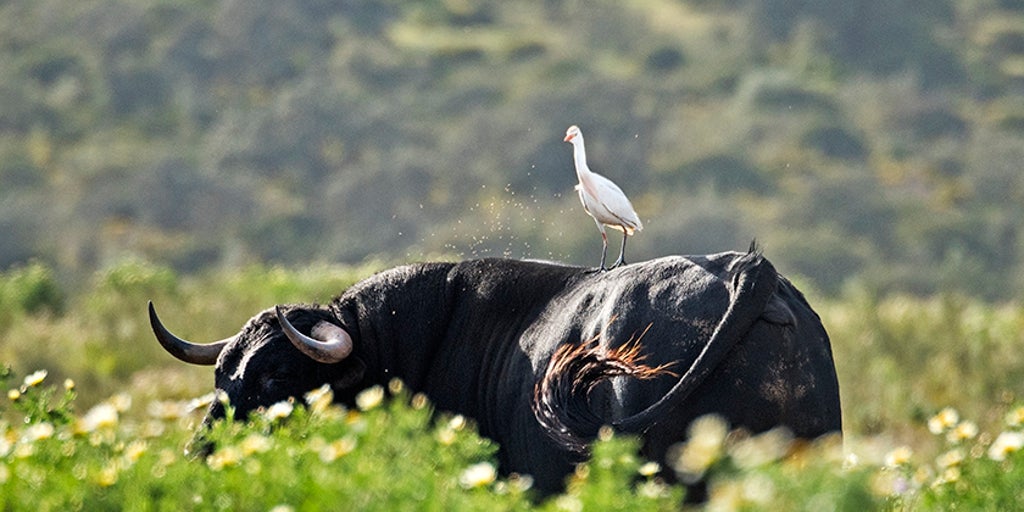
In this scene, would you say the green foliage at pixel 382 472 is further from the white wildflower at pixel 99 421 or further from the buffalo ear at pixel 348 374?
the buffalo ear at pixel 348 374

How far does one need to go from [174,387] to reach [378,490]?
11419 millimetres

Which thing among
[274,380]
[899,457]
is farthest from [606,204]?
[899,457]

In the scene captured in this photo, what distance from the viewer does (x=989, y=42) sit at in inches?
2766

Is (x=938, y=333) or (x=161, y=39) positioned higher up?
(x=938, y=333)

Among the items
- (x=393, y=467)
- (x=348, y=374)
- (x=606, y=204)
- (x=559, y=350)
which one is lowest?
(x=348, y=374)

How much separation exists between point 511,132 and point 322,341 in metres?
51.4

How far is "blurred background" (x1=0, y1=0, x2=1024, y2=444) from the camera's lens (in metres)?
49.8

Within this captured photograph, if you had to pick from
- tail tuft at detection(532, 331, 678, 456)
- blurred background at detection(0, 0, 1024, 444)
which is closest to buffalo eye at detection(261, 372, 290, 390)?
tail tuft at detection(532, 331, 678, 456)

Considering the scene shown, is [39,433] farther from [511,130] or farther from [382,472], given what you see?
[511,130]

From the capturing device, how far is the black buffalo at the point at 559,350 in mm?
5887

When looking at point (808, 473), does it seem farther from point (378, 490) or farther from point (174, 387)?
point (174, 387)

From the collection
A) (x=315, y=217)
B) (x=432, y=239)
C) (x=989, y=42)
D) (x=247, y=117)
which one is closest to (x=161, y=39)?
(x=247, y=117)

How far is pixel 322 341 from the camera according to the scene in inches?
283

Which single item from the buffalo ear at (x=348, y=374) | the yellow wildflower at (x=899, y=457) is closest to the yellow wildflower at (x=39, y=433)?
the yellow wildflower at (x=899, y=457)
